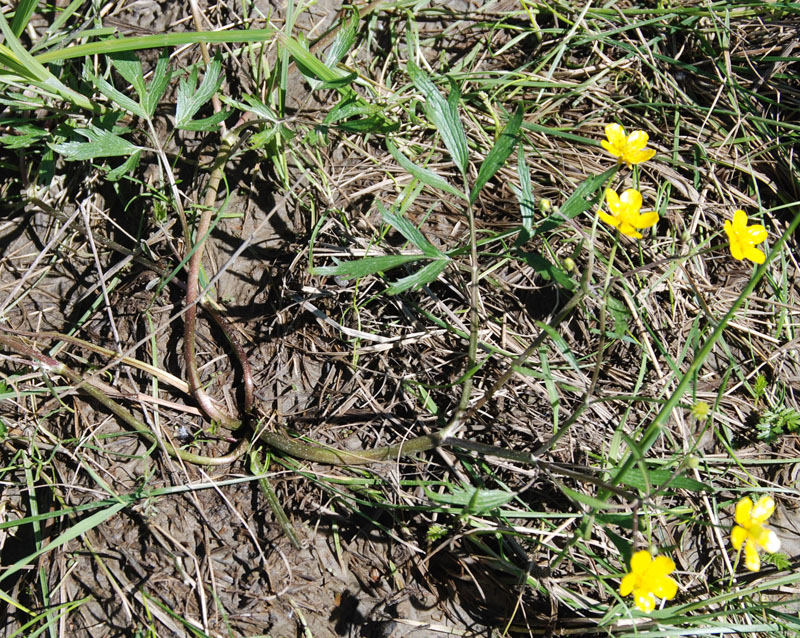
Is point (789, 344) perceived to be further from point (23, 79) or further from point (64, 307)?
point (23, 79)

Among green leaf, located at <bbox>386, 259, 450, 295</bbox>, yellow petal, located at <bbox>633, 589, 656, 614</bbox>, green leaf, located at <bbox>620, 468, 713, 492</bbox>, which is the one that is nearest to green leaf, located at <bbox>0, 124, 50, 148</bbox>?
Result: green leaf, located at <bbox>386, 259, 450, 295</bbox>

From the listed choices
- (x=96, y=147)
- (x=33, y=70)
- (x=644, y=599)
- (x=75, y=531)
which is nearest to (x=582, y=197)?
(x=644, y=599)

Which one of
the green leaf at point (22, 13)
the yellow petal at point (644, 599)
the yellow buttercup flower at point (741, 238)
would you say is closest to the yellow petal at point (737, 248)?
the yellow buttercup flower at point (741, 238)

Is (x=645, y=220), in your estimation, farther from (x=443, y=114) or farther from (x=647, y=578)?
(x=647, y=578)

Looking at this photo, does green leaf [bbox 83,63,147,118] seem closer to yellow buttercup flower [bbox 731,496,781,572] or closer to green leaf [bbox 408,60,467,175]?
green leaf [bbox 408,60,467,175]

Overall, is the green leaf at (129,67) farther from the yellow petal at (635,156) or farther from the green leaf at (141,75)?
the yellow petal at (635,156)

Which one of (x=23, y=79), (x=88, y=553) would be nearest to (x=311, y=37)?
(x=23, y=79)
